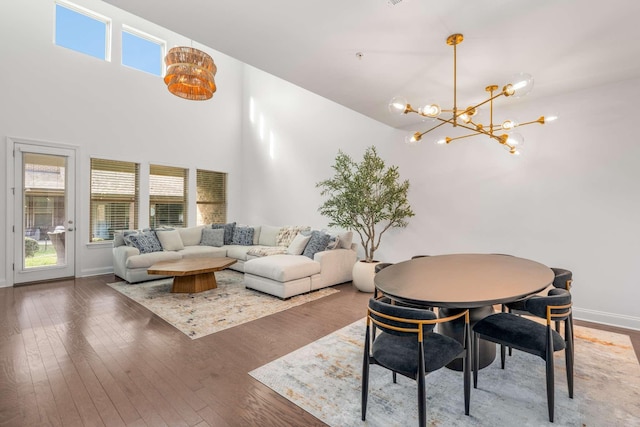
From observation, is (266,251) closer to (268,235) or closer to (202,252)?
(268,235)

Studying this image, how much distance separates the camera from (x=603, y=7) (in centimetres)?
215

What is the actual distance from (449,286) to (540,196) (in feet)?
9.08

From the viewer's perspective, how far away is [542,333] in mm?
2004

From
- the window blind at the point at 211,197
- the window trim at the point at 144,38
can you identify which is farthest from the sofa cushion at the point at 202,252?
the window trim at the point at 144,38

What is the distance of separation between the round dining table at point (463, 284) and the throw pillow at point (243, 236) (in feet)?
14.0

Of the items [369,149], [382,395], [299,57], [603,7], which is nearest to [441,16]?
[603,7]

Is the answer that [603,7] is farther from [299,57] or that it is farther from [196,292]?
[196,292]

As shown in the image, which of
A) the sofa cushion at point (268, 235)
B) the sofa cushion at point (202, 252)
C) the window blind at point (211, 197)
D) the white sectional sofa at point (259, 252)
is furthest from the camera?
the window blind at point (211, 197)

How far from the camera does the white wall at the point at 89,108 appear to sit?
4.87 metres

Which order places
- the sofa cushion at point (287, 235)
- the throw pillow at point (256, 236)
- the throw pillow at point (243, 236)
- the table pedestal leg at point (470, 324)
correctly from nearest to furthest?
1. the table pedestal leg at point (470, 324)
2. the sofa cushion at point (287, 235)
3. the throw pillow at point (243, 236)
4. the throw pillow at point (256, 236)

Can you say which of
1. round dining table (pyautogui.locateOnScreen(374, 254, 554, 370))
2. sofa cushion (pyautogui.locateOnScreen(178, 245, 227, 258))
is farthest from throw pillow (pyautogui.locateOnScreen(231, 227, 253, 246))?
round dining table (pyautogui.locateOnScreen(374, 254, 554, 370))

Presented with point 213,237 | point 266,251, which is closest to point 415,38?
point 266,251

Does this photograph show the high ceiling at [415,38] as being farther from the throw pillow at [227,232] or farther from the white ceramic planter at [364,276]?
the throw pillow at [227,232]

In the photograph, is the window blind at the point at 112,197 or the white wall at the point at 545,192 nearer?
the white wall at the point at 545,192
